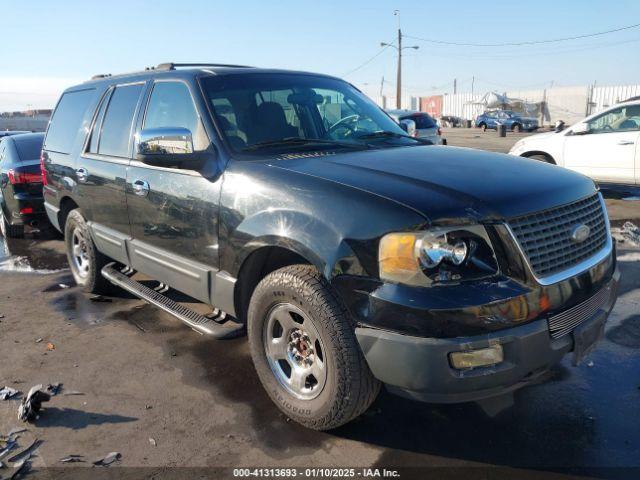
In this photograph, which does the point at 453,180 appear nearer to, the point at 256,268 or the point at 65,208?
the point at 256,268

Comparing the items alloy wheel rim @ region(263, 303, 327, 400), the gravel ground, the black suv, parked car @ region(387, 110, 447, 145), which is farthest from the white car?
alloy wheel rim @ region(263, 303, 327, 400)

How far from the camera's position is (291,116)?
3.70 meters

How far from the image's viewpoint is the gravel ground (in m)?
2.68

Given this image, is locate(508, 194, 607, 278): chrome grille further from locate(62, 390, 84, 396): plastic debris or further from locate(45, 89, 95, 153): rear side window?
locate(45, 89, 95, 153): rear side window

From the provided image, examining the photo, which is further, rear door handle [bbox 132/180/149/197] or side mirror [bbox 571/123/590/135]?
side mirror [bbox 571/123/590/135]

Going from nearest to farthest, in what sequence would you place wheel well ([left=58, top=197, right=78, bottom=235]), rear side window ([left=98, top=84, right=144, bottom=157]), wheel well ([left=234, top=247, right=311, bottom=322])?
wheel well ([left=234, top=247, right=311, bottom=322]), rear side window ([left=98, top=84, right=144, bottom=157]), wheel well ([left=58, top=197, right=78, bottom=235])

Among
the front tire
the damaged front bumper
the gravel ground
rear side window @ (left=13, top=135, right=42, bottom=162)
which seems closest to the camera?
the damaged front bumper

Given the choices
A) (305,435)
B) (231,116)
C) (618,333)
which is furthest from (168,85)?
(618,333)

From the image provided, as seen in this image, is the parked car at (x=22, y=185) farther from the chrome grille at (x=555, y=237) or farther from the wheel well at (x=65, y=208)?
the chrome grille at (x=555, y=237)

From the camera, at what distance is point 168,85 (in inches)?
151

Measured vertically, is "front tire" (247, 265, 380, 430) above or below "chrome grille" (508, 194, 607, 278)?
below

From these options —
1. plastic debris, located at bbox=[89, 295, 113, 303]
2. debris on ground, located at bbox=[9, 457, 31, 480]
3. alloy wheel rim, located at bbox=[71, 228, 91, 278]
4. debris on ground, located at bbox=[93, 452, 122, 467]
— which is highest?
alloy wheel rim, located at bbox=[71, 228, 91, 278]

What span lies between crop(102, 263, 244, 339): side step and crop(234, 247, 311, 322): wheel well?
13 cm

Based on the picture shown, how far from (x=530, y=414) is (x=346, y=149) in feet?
6.32
